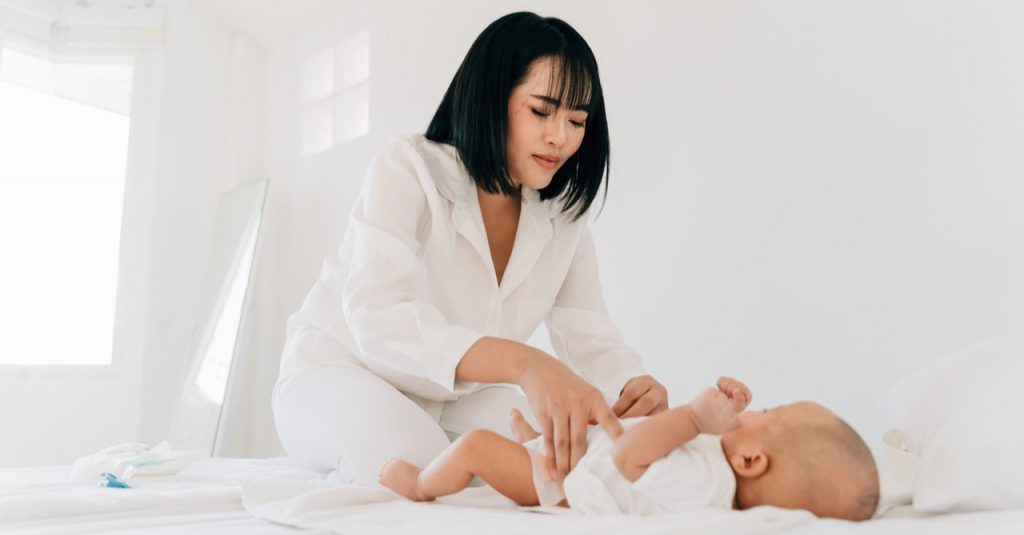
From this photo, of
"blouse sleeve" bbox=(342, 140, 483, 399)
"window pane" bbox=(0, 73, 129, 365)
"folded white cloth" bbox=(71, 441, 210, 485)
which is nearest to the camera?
"blouse sleeve" bbox=(342, 140, 483, 399)

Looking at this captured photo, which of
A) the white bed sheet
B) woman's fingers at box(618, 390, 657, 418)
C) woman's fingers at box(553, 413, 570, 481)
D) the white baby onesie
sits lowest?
the white bed sheet

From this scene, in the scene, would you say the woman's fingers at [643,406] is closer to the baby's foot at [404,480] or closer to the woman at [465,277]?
the woman at [465,277]

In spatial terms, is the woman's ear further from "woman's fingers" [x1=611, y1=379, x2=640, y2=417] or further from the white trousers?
the white trousers

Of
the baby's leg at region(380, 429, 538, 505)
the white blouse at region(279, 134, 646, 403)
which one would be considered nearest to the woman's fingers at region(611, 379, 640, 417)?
the white blouse at region(279, 134, 646, 403)

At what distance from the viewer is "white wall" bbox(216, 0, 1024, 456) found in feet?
6.21

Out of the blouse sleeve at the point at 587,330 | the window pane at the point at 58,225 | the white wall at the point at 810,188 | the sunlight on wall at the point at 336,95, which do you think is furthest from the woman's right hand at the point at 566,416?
the window pane at the point at 58,225

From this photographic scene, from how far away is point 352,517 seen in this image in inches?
43.1

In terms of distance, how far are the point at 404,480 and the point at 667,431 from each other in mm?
409

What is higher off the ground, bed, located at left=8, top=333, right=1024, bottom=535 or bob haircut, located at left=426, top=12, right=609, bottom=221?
bob haircut, located at left=426, top=12, right=609, bottom=221

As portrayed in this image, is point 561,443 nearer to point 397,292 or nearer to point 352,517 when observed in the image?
point 352,517

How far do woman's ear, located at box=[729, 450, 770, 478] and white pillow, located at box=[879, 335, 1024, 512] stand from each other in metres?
0.19

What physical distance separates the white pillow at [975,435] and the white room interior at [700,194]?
1.04 ft

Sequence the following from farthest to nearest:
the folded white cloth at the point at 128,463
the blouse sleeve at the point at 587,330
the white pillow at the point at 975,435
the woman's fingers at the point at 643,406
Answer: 1. the blouse sleeve at the point at 587,330
2. the folded white cloth at the point at 128,463
3. the woman's fingers at the point at 643,406
4. the white pillow at the point at 975,435

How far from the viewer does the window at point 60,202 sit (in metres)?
3.81
